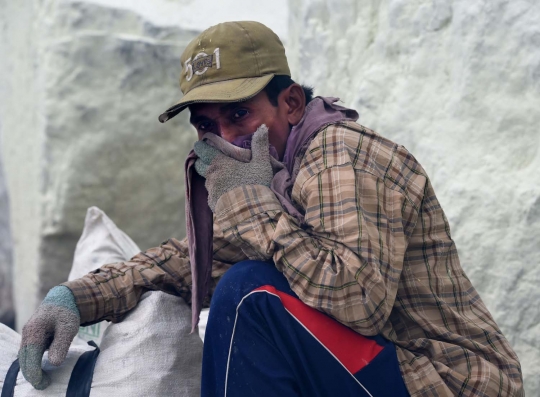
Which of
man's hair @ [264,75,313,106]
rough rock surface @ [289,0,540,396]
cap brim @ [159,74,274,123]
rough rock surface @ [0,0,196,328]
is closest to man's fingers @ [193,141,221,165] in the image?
cap brim @ [159,74,274,123]

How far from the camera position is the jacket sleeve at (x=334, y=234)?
1356 millimetres

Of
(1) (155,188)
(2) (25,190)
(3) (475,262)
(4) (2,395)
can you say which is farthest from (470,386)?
(2) (25,190)

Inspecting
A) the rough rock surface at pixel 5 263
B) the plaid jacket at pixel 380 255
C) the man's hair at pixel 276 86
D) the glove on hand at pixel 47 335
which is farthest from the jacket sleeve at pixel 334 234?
the rough rock surface at pixel 5 263

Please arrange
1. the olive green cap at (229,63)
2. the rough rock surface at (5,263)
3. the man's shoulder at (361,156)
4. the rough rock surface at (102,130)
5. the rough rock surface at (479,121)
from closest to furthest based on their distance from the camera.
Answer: the man's shoulder at (361,156), the olive green cap at (229,63), the rough rock surface at (479,121), the rough rock surface at (102,130), the rough rock surface at (5,263)

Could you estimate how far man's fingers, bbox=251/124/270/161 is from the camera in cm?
156

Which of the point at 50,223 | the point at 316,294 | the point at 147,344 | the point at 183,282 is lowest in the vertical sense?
the point at 50,223

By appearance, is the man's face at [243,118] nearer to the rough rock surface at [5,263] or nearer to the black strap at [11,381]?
the black strap at [11,381]

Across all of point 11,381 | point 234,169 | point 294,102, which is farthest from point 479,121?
point 11,381

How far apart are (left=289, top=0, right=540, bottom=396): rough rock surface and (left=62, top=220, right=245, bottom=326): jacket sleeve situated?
85cm

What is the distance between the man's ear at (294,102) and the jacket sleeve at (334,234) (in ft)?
0.74

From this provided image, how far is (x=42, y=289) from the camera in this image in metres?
3.52

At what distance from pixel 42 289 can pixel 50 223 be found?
37 cm

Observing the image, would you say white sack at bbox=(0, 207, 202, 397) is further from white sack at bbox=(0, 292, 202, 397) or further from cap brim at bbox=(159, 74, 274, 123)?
cap brim at bbox=(159, 74, 274, 123)

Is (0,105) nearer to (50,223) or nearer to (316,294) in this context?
(50,223)
